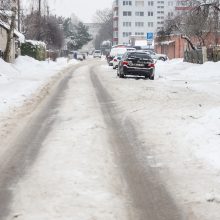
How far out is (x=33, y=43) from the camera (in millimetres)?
55562

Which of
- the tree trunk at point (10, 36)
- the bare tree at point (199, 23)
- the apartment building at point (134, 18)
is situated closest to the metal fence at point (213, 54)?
the bare tree at point (199, 23)

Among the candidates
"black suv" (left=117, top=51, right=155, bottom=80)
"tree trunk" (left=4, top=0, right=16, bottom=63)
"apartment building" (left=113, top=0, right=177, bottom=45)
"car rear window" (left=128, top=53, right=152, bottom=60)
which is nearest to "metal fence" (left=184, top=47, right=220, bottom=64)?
"car rear window" (left=128, top=53, right=152, bottom=60)

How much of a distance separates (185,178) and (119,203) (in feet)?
4.74

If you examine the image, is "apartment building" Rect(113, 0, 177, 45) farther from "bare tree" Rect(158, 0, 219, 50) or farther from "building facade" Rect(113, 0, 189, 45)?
"bare tree" Rect(158, 0, 219, 50)

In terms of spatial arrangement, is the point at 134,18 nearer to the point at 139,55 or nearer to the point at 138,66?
the point at 139,55

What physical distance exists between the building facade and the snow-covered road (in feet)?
447

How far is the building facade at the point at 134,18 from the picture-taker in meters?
148

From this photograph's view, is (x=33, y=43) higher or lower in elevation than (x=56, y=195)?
higher

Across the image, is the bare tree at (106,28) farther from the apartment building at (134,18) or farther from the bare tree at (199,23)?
the bare tree at (199,23)

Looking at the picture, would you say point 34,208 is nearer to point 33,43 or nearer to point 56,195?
point 56,195

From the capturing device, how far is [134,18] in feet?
489

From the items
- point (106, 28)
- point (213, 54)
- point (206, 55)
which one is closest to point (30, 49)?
point (206, 55)

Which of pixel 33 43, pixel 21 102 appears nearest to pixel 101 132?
pixel 21 102

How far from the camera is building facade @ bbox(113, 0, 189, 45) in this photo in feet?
486
